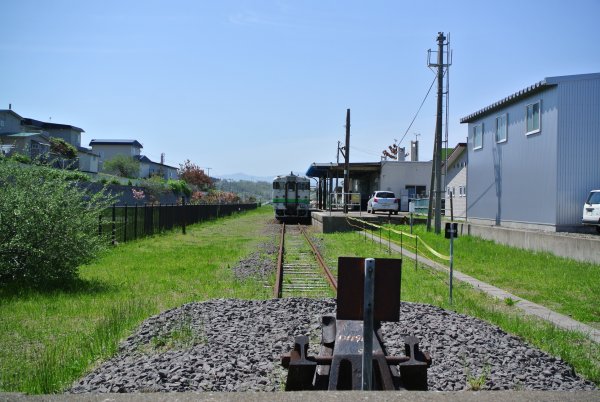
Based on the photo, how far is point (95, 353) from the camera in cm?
627

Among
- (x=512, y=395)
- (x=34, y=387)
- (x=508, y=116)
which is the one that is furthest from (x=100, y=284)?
(x=508, y=116)

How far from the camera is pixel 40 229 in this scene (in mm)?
10602

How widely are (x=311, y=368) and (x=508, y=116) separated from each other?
78.0 ft

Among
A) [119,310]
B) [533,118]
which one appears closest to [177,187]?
[533,118]

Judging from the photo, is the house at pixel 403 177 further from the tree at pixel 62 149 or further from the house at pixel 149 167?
the house at pixel 149 167

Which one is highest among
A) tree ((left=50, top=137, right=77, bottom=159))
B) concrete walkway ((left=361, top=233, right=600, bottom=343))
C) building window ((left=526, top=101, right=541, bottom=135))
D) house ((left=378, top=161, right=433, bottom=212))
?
tree ((left=50, top=137, right=77, bottom=159))

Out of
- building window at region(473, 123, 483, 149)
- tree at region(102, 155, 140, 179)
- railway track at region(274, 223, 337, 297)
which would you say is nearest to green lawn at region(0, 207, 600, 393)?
railway track at region(274, 223, 337, 297)

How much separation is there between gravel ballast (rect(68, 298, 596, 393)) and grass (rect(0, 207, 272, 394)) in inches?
10.8

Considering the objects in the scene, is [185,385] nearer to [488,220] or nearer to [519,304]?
[519,304]

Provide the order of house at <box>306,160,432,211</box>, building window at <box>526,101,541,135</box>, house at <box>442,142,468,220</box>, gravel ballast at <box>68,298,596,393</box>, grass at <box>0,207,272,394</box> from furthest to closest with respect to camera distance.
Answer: house at <box>306,160,432,211</box> → house at <box>442,142,468,220</box> → building window at <box>526,101,541,135</box> → grass at <box>0,207,272,394</box> → gravel ballast at <box>68,298,596,393</box>

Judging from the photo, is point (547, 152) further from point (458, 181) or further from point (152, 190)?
point (152, 190)

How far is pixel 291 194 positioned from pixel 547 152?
71.3ft

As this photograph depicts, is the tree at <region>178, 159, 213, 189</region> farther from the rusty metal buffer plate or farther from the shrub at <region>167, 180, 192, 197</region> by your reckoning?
the rusty metal buffer plate

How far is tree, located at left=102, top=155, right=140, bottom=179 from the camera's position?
8825cm
